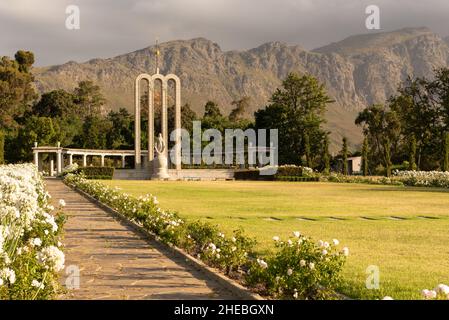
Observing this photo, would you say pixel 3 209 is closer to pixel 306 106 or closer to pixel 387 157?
pixel 387 157

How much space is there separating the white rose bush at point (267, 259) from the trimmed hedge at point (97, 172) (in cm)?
3599

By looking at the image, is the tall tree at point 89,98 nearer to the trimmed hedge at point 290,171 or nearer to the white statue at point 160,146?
the white statue at point 160,146

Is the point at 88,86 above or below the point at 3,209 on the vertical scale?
above

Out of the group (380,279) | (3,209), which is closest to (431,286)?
(380,279)

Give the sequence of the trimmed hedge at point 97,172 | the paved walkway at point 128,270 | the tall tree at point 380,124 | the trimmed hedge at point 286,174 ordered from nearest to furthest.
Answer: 1. the paved walkway at point 128,270
2. the trimmed hedge at point 97,172
3. the trimmed hedge at point 286,174
4. the tall tree at point 380,124

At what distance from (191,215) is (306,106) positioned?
5596 cm

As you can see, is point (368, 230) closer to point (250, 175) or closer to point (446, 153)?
point (446, 153)

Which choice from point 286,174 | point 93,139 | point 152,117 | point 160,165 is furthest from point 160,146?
point 93,139

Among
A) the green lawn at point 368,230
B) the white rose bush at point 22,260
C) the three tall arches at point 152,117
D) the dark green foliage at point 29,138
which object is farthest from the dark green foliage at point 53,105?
the white rose bush at point 22,260

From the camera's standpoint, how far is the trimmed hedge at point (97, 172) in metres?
47.1

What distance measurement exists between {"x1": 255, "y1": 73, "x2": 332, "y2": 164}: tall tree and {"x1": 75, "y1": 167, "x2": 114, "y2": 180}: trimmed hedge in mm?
24300

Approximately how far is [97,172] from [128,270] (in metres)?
41.0

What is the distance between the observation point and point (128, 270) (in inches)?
309

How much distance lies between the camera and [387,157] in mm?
48188
